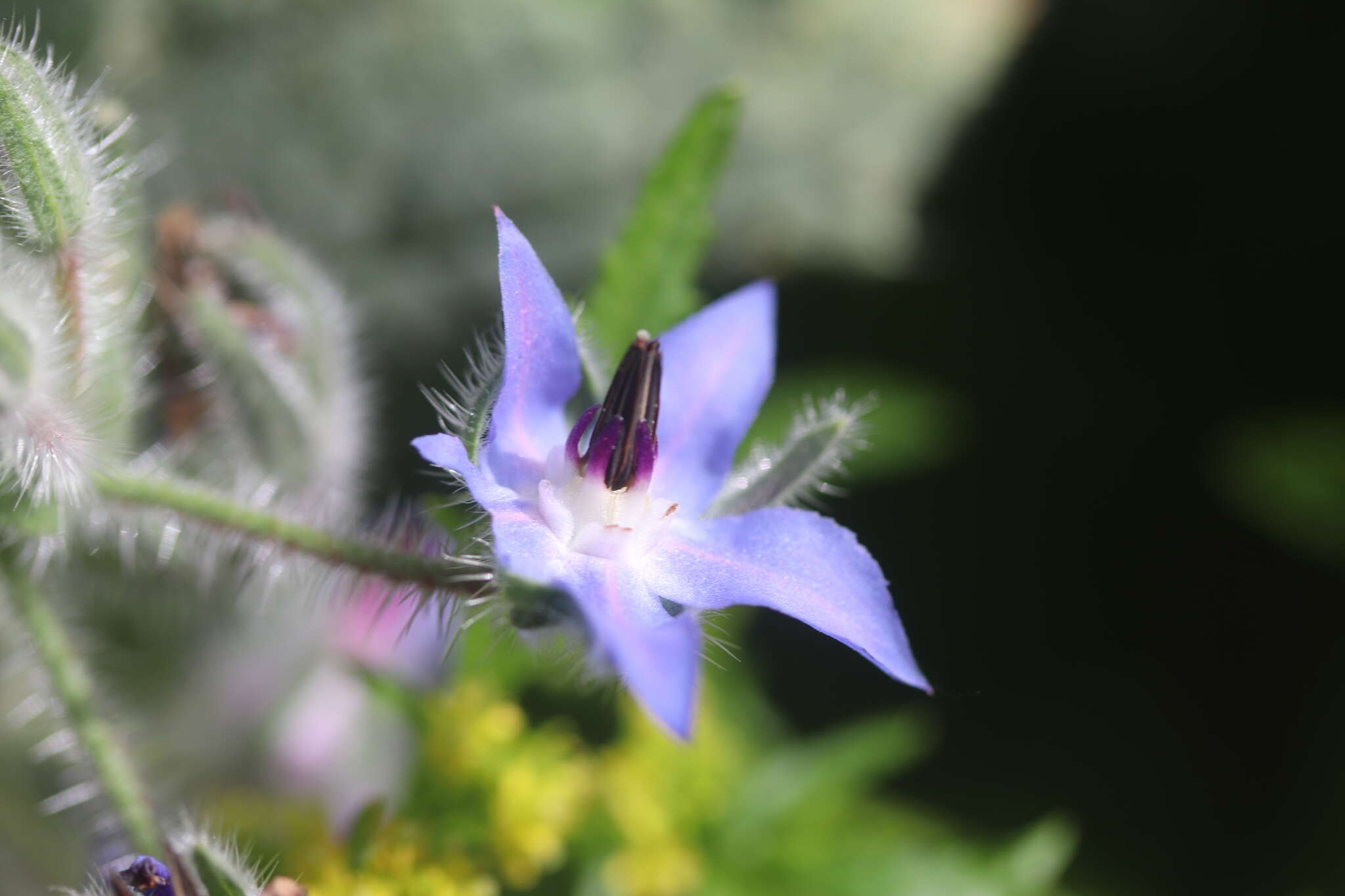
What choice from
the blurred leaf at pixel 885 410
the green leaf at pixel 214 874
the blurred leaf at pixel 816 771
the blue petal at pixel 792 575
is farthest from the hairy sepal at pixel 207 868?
the blurred leaf at pixel 885 410

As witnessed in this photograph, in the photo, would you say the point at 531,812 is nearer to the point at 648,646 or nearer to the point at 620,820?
the point at 620,820

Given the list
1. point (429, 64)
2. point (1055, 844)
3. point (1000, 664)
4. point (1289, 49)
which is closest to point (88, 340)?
point (429, 64)

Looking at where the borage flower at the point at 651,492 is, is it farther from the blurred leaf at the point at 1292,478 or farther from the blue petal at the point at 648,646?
the blurred leaf at the point at 1292,478

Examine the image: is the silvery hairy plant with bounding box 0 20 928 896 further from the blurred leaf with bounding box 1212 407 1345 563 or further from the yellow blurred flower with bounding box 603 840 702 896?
the blurred leaf with bounding box 1212 407 1345 563

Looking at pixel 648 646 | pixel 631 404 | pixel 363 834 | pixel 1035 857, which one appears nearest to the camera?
pixel 648 646

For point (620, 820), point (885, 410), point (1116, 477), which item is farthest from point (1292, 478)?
point (620, 820)

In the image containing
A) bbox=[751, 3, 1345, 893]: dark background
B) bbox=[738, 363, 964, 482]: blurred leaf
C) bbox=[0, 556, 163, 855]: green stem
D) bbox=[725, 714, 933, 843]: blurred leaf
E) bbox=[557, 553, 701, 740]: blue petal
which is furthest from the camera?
bbox=[751, 3, 1345, 893]: dark background

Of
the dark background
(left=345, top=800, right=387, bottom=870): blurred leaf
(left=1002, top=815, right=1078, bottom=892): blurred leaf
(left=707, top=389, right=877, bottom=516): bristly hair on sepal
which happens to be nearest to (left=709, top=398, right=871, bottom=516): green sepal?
(left=707, top=389, right=877, bottom=516): bristly hair on sepal

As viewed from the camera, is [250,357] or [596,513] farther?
[250,357]
